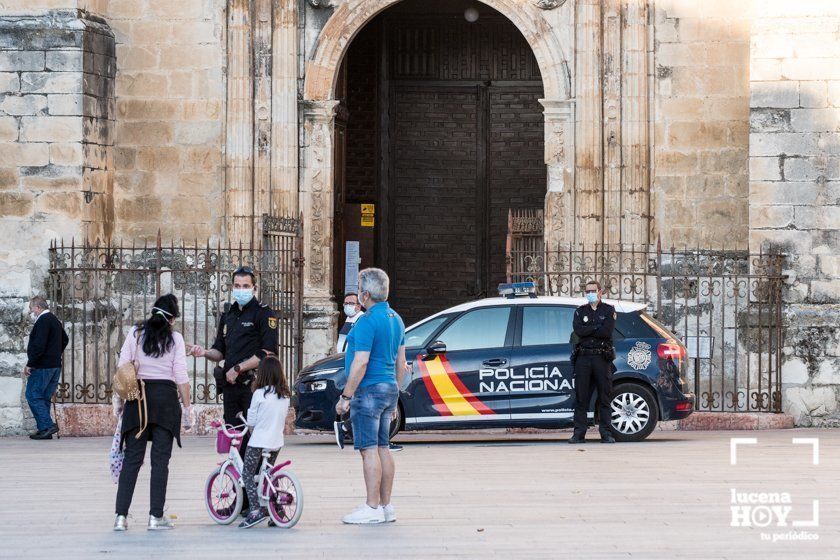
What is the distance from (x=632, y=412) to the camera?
16672mm

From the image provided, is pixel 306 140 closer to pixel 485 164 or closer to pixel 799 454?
pixel 485 164

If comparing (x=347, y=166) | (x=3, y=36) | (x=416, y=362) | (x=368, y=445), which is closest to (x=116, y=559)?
(x=368, y=445)

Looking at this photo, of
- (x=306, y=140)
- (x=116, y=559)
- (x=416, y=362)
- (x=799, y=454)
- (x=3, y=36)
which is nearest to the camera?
(x=116, y=559)

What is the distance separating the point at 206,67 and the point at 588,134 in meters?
4.75

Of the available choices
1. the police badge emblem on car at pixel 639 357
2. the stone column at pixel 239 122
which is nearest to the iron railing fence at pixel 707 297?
the police badge emblem on car at pixel 639 357

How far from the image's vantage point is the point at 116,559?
9320 mm

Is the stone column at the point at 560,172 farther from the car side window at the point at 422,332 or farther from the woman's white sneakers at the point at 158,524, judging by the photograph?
the woman's white sneakers at the point at 158,524

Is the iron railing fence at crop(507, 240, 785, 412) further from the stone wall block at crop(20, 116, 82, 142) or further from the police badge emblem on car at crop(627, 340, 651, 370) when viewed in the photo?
the stone wall block at crop(20, 116, 82, 142)

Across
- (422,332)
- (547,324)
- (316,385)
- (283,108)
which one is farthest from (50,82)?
(547,324)

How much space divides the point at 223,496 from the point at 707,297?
10.2 meters

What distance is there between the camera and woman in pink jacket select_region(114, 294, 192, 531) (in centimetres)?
1045

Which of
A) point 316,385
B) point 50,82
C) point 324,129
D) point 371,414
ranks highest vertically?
point 50,82

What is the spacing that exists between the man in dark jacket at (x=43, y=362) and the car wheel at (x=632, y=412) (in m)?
6.19

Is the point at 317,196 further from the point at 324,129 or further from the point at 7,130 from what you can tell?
the point at 7,130
